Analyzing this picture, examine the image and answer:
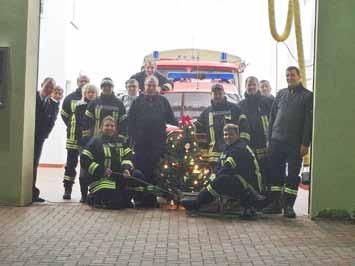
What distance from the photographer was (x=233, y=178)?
28.4 feet

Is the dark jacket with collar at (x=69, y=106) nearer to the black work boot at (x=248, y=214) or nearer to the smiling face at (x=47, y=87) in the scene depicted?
the smiling face at (x=47, y=87)

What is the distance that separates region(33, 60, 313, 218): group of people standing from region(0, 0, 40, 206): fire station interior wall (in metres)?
0.63

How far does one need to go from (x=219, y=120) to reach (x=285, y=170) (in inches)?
46.3

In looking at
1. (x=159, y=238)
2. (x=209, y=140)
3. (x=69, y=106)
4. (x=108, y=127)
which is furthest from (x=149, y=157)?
(x=159, y=238)

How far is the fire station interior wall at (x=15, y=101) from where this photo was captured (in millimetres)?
9125

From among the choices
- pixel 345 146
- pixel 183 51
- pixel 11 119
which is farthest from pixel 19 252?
pixel 183 51

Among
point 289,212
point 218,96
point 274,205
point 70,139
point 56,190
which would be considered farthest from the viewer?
point 56,190

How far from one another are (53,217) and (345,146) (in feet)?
12.9

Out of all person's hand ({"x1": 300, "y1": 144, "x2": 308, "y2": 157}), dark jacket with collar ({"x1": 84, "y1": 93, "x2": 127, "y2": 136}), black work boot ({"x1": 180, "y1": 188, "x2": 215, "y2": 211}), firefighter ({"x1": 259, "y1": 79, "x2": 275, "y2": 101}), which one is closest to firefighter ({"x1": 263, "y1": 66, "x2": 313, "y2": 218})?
person's hand ({"x1": 300, "y1": 144, "x2": 308, "y2": 157})

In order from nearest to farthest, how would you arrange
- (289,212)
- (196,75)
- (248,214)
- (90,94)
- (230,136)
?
(248,214)
(230,136)
(289,212)
(90,94)
(196,75)


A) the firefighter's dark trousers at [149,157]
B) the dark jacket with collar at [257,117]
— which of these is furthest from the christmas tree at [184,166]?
the dark jacket with collar at [257,117]

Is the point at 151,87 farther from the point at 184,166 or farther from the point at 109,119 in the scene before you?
the point at 184,166

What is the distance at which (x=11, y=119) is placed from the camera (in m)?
9.14

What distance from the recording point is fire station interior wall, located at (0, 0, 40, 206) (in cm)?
912
